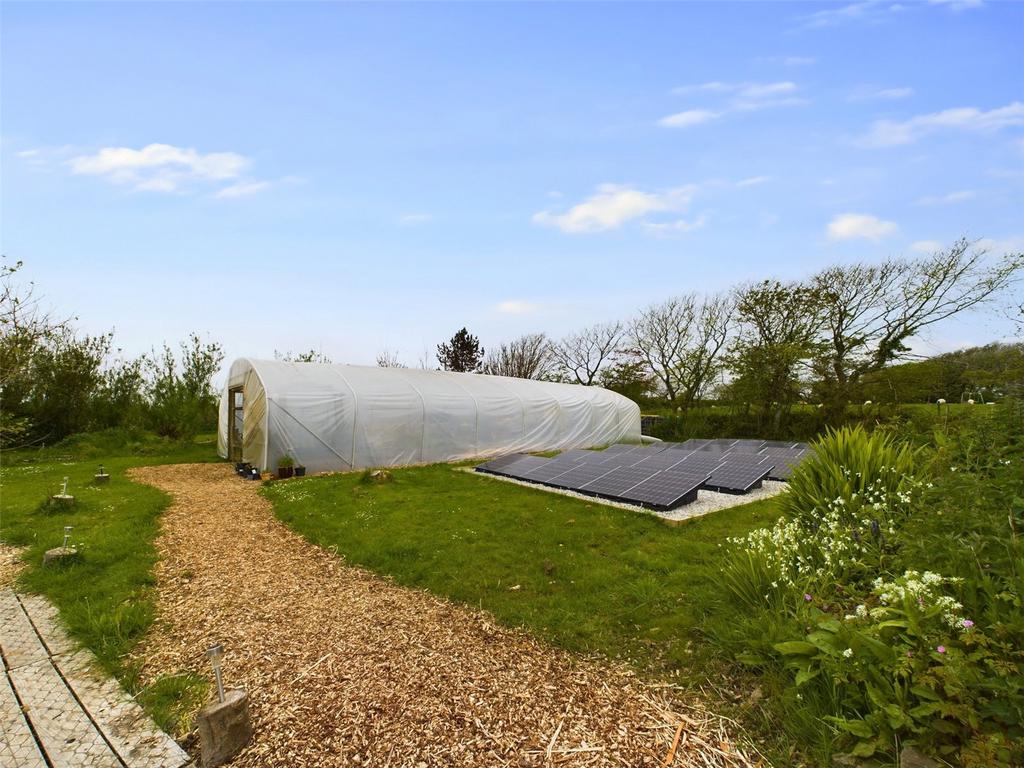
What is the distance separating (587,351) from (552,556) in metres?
25.5

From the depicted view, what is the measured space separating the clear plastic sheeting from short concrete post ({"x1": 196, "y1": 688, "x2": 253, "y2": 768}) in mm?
9288

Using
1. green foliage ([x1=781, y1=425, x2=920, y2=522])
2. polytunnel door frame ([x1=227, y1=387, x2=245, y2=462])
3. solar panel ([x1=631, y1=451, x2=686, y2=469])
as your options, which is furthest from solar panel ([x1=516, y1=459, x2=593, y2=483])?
polytunnel door frame ([x1=227, y1=387, x2=245, y2=462])

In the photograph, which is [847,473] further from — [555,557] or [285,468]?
[285,468]

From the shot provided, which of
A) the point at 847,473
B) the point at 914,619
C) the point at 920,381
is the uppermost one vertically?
the point at 920,381

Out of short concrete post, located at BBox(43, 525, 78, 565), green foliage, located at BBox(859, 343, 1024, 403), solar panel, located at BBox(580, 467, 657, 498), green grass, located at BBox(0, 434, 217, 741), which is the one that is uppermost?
green foliage, located at BBox(859, 343, 1024, 403)

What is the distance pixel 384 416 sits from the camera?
1203cm

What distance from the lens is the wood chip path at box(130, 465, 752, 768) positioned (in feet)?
7.38

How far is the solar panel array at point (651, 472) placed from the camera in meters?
7.15

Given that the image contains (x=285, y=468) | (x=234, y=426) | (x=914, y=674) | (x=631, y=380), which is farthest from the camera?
(x=631, y=380)

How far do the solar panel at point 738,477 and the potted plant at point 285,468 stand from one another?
914 cm

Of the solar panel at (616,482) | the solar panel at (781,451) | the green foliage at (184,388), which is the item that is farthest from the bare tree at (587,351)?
the green foliage at (184,388)

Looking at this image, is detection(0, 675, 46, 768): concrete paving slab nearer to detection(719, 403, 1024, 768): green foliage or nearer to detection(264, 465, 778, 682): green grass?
detection(264, 465, 778, 682): green grass

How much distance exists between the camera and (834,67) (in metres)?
6.05

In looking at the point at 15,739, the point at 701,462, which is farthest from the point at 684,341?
the point at 15,739
